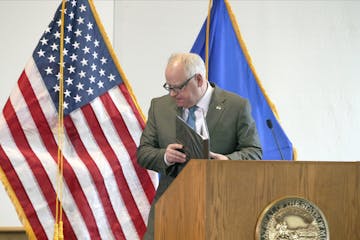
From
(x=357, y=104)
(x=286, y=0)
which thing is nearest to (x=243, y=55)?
(x=286, y=0)

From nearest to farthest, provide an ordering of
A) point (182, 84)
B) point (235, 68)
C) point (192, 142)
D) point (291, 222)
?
point (291, 222)
point (192, 142)
point (182, 84)
point (235, 68)

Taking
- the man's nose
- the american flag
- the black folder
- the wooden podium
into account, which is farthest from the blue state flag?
the wooden podium

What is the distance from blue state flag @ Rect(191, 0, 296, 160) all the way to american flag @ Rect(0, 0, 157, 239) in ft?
1.89

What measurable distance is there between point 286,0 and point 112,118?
1905 mm

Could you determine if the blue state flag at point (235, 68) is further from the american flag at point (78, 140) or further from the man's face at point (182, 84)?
the man's face at point (182, 84)

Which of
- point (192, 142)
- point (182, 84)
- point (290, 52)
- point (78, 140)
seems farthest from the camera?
point (290, 52)

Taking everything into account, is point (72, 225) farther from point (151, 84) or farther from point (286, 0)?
point (286, 0)

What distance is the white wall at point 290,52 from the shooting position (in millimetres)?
4004

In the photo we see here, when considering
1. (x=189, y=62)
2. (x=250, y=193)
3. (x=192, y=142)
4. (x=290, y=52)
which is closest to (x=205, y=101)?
(x=189, y=62)

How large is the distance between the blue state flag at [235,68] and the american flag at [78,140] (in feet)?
1.89

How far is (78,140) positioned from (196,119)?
0.81 m

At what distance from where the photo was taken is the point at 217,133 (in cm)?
253

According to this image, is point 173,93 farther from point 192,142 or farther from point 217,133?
point 192,142

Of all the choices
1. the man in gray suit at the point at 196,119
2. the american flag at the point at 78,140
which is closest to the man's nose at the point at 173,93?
Answer: the man in gray suit at the point at 196,119
